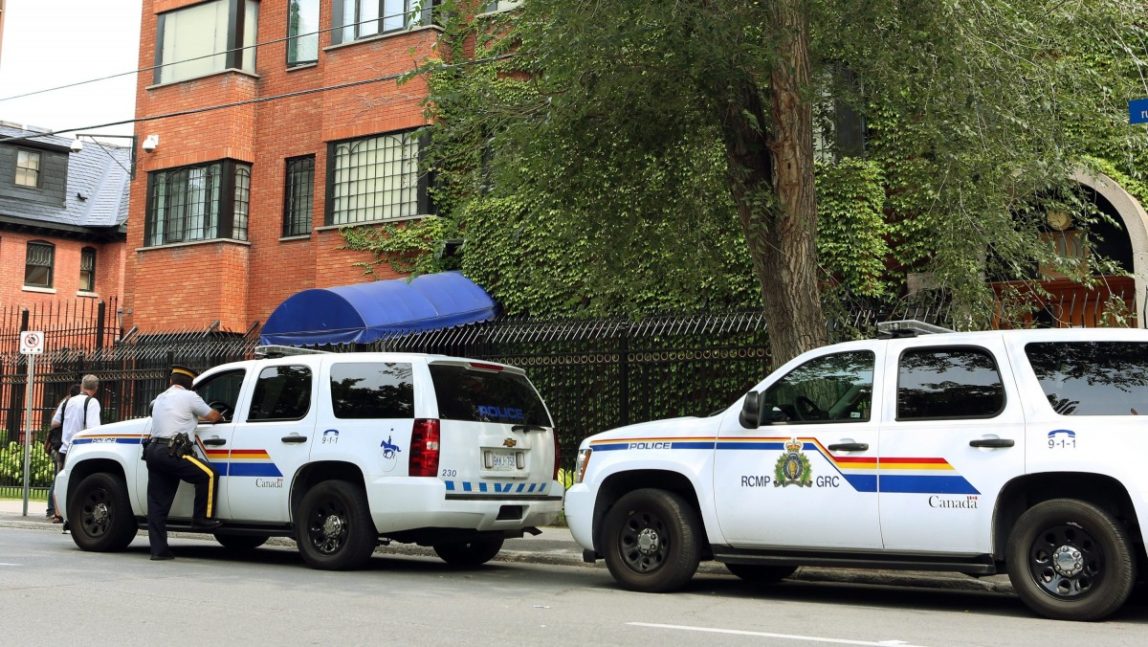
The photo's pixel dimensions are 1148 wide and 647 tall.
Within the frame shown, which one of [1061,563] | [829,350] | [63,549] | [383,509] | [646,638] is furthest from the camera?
[63,549]

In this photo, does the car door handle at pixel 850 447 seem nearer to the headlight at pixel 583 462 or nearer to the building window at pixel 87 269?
the headlight at pixel 583 462

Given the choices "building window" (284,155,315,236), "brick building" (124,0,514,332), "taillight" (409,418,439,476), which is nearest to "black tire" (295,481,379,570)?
"taillight" (409,418,439,476)

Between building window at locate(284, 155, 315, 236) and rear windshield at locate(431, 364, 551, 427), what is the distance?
514 inches

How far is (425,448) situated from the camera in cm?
1009

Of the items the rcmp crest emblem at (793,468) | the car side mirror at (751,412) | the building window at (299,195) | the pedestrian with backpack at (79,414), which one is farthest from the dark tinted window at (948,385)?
the building window at (299,195)

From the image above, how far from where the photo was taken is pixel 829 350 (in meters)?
9.01

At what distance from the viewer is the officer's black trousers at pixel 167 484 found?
1124 centimetres

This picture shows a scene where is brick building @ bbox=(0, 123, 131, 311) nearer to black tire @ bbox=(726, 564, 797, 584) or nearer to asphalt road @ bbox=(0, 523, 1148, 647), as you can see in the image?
asphalt road @ bbox=(0, 523, 1148, 647)

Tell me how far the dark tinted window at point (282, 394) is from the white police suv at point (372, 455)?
0.04 feet

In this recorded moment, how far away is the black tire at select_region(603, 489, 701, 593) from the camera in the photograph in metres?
9.21

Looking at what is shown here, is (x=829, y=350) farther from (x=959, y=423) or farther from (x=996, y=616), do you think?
(x=996, y=616)

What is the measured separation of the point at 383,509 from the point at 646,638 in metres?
3.68

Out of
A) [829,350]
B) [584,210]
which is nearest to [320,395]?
[584,210]

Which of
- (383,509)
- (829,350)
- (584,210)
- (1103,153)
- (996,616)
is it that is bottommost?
(996,616)
